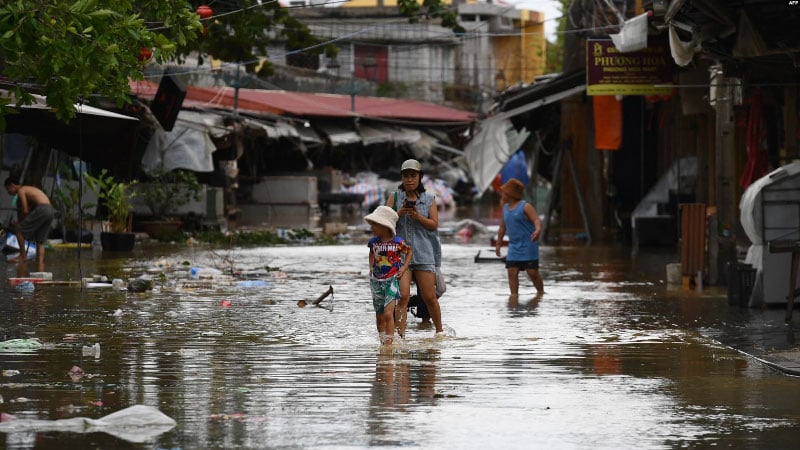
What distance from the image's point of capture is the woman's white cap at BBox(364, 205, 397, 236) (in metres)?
11.1

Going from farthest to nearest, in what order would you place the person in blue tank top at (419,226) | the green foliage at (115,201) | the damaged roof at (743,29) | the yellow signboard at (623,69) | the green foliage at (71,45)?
1. the green foliage at (115,201)
2. the yellow signboard at (623,69)
3. the damaged roof at (743,29)
4. the person in blue tank top at (419,226)
5. the green foliage at (71,45)

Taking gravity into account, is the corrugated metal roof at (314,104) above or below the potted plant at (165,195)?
above

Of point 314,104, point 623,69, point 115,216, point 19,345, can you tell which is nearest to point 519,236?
point 19,345

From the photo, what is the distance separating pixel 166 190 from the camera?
99.6 ft

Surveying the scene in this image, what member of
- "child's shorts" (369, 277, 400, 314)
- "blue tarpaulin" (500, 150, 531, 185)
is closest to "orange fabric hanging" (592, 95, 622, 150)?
"blue tarpaulin" (500, 150, 531, 185)

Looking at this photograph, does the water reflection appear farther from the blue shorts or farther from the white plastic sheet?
the white plastic sheet

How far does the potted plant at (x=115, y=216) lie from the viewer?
24.8m

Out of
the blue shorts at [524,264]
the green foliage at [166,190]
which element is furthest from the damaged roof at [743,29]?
the green foliage at [166,190]

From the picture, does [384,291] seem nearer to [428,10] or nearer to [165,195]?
[428,10]

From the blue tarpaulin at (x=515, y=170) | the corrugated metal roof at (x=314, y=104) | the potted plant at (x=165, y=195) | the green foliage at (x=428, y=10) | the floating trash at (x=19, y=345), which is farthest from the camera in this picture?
the corrugated metal roof at (x=314, y=104)

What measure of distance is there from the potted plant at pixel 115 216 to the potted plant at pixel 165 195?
2139 mm

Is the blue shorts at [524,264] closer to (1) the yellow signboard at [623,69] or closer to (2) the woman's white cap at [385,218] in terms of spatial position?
(2) the woman's white cap at [385,218]

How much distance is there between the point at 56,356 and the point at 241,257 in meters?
13.4

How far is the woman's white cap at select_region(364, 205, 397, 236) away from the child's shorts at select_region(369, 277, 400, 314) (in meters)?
0.43
